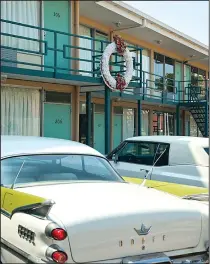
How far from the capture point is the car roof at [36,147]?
165 inches

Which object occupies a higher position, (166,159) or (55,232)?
(166,159)

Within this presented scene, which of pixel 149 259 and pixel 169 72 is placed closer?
pixel 149 259

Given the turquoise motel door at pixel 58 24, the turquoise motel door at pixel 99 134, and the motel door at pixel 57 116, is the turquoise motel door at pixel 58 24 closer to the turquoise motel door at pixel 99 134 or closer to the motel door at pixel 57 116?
the motel door at pixel 57 116

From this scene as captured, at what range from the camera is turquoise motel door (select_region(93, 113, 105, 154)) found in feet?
50.2

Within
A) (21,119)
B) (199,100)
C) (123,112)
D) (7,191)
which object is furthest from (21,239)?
(199,100)

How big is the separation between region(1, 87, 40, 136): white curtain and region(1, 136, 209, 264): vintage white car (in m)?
4.54

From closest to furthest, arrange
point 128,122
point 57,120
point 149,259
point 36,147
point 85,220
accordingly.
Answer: point 85,220 → point 149,259 → point 36,147 → point 57,120 → point 128,122

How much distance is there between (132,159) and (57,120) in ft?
15.6

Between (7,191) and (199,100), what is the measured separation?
1846 cm

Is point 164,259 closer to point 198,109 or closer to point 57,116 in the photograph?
point 57,116

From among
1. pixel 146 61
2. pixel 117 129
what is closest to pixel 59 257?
pixel 117 129

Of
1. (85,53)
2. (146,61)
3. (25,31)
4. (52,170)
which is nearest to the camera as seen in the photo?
(52,170)

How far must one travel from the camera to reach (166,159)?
23.7 feet

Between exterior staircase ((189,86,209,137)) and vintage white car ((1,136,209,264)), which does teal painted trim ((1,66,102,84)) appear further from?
exterior staircase ((189,86,209,137))
